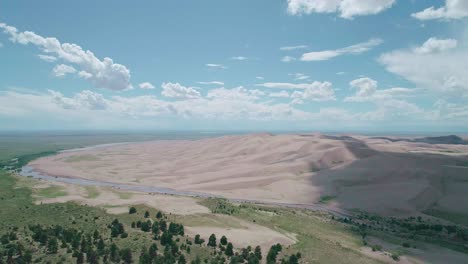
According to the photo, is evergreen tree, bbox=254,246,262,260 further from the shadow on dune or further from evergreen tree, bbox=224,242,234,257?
the shadow on dune

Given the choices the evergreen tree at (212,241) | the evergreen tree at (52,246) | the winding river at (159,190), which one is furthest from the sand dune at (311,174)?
the evergreen tree at (52,246)

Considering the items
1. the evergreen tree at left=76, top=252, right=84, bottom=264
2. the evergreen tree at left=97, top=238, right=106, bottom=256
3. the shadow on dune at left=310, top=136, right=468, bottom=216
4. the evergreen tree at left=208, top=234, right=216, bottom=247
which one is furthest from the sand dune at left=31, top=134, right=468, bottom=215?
the evergreen tree at left=76, top=252, right=84, bottom=264

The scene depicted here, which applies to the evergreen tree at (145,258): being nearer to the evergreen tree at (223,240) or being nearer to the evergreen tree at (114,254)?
the evergreen tree at (114,254)

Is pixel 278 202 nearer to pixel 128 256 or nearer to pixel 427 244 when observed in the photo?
pixel 427 244

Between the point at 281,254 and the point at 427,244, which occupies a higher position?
the point at 281,254

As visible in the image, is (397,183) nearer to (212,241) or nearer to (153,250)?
(212,241)

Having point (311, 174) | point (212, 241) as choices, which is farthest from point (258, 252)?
point (311, 174)

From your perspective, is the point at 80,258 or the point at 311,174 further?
the point at 311,174

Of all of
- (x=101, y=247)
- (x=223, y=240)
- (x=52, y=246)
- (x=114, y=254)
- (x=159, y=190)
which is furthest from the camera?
(x=159, y=190)

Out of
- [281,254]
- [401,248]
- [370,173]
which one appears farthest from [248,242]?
[370,173]
